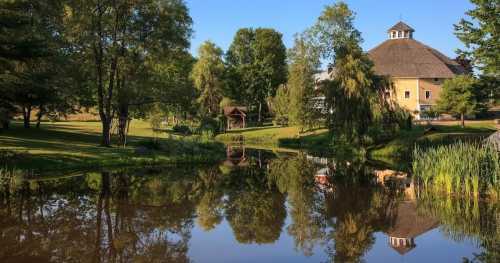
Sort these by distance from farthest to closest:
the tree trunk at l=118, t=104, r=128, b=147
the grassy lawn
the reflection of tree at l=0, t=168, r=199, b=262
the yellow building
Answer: the yellow building → the grassy lawn → the tree trunk at l=118, t=104, r=128, b=147 → the reflection of tree at l=0, t=168, r=199, b=262

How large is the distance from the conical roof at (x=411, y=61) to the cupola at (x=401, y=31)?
131cm

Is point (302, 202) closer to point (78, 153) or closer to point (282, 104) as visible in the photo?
point (78, 153)

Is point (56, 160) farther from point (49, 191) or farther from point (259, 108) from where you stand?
point (259, 108)

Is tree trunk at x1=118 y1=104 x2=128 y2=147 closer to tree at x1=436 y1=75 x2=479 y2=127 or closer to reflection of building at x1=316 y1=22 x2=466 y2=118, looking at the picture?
reflection of building at x1=316 y1=22 x2=466 y2=118

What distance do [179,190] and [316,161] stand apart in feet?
49.0

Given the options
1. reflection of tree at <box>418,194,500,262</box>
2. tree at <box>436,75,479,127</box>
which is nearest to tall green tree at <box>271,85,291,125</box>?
tree at <box>436,75,479,127</box>

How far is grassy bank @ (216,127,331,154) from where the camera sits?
4409cm

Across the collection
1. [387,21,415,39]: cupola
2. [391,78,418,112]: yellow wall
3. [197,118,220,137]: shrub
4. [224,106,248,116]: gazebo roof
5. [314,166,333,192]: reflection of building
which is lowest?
[314,166,333,192]: reflection of building

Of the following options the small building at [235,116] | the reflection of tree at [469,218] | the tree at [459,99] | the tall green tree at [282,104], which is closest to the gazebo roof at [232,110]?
the small building at [235,116]

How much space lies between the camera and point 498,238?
35.0 ft

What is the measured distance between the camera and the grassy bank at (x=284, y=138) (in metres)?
44.1

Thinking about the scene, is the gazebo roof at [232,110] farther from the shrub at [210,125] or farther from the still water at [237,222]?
the still water at [237,222]

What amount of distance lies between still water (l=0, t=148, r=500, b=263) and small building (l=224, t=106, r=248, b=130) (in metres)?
45.1

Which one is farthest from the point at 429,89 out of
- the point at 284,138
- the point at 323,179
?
the point at 323,179
